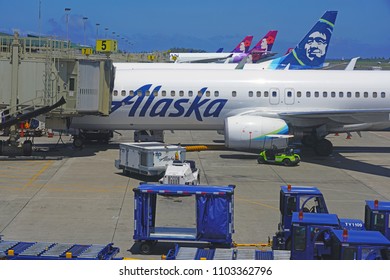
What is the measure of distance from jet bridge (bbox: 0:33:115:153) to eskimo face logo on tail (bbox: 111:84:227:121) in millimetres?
1851

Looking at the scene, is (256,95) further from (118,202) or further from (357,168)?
(118,202)

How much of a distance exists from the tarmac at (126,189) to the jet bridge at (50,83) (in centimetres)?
231

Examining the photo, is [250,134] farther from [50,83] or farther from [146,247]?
[146,247]

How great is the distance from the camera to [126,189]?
23.8 metres

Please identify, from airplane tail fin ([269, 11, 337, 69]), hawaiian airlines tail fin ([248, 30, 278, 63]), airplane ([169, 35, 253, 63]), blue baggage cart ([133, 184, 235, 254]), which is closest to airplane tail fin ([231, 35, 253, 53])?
airplane ([169, 35, 253, 63])

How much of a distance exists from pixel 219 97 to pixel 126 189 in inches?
406

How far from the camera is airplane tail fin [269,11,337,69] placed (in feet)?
214

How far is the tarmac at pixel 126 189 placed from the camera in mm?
18047

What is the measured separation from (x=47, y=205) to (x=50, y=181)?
164 inches

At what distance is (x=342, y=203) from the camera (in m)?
22.0

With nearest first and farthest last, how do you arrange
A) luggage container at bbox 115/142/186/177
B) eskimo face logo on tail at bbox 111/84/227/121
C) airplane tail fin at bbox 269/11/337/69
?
luggage container at bbox 115/142/186/177
eskimo face logo on tail at bbox 111/84/227/121
airplane tail fin at bbox 269/11/337/69

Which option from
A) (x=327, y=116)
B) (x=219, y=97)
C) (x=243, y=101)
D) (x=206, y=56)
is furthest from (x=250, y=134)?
(x=206, y=56)

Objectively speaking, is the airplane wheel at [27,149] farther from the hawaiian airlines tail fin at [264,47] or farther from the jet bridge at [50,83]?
the hawaiian airlines tail fin at [264,47]

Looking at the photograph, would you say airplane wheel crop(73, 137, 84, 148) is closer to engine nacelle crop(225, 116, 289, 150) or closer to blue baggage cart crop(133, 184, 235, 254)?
engine nacelle crop(225, 116, 289, 150)
